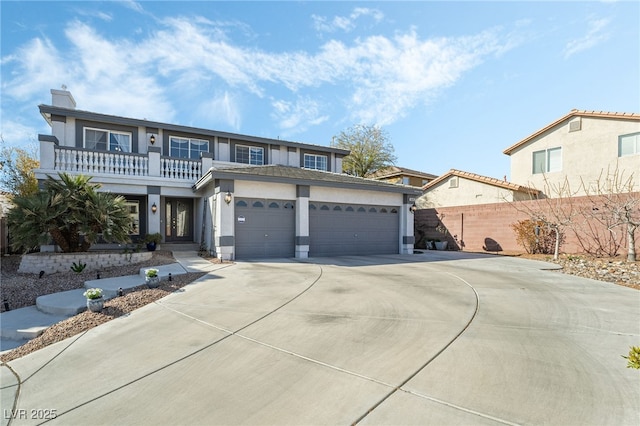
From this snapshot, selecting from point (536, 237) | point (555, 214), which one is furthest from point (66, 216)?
→ point (536, 237)

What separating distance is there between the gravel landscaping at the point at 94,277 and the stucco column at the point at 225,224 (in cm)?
63

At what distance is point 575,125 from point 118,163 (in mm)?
25599

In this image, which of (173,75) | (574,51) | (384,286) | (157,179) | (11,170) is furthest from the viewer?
(11,170)

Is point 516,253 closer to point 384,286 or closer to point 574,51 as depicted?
point 574,51

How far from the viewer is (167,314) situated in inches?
232

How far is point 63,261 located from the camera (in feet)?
33.3

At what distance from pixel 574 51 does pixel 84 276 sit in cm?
1669

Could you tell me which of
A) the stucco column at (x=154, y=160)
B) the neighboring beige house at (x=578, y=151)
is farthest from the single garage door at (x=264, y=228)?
the neighboring beige house at (x=578, y=151)

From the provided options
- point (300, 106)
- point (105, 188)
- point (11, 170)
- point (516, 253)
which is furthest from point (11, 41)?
point (516, 253)

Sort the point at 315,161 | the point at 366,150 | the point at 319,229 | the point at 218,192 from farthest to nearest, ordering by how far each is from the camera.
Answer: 1. the point at 366,150
2. the point at 315,161
3. the point at 319,229
4. the point at 218,192

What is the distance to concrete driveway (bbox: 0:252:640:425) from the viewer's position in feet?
9.52

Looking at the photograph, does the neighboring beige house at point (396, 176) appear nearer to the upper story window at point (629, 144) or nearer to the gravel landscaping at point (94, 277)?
the upper story window at point (629, 144)

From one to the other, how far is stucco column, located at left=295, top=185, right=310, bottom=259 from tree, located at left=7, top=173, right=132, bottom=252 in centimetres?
620

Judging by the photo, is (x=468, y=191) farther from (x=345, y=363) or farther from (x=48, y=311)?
(x=48, y=311)
